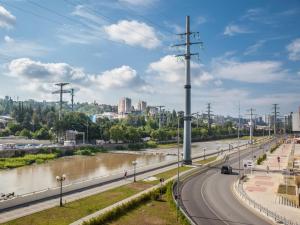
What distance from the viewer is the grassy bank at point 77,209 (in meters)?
25.4

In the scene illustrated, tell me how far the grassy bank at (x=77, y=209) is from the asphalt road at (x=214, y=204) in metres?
6.56

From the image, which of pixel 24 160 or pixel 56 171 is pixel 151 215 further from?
pixel 24 160

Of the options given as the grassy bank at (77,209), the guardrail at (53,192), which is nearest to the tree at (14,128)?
the guardrail at (53,192)

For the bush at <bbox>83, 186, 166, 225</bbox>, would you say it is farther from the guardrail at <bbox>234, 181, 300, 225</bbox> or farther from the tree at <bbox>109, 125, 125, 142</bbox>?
the tree at <bbox>109, 125, 125, 142</bbox>

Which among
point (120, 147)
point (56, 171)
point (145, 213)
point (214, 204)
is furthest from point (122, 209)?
point (120, 147)

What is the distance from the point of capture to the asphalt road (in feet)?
88.7

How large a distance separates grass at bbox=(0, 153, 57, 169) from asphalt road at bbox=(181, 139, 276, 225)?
42235 millimetres

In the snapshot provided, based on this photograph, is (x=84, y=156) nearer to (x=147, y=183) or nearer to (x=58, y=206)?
(x=147, y=183)

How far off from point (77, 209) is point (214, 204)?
1324cm

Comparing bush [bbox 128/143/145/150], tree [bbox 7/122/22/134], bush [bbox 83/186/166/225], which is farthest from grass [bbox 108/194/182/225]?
tree [bbox 7/122/22/134]

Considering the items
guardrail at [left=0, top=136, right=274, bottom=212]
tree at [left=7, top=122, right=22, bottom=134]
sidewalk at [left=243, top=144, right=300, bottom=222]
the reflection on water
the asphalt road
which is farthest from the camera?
tree at [left=7, top=122, right=22, bottom=134]

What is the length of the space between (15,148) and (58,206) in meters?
61.2

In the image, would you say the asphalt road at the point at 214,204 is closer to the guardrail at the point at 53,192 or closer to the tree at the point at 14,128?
the guardrail at the point at 53,192

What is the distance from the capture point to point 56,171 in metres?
65.2
